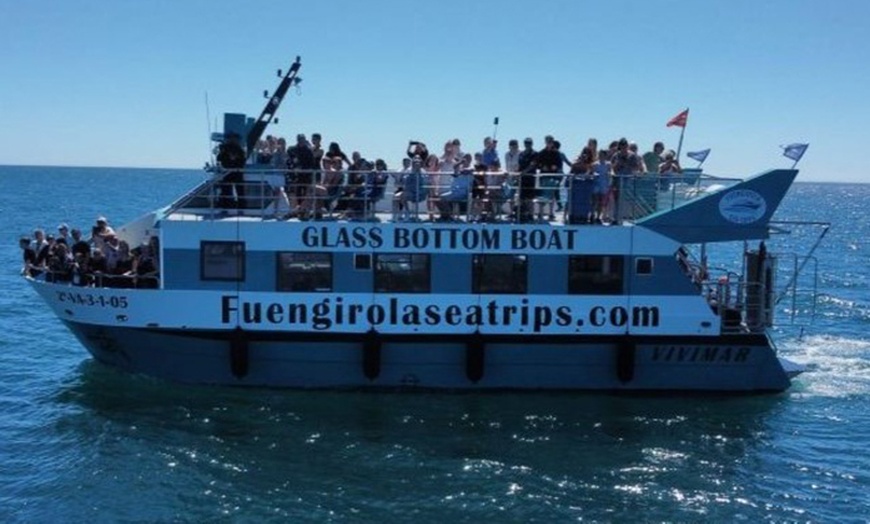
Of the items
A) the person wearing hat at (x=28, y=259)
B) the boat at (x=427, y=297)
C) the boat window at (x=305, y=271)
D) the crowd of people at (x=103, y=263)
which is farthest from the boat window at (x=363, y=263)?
the person wearing hat at (x=28, y=259)

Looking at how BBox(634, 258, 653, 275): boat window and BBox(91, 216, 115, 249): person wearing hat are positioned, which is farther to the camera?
BBox(91, 216, 115, 249): person wearing hat

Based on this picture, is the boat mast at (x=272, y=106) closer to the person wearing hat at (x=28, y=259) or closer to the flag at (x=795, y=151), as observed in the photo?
the person wearing hat at (x=28, y=259)

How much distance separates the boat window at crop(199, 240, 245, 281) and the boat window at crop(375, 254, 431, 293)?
2.76 meters

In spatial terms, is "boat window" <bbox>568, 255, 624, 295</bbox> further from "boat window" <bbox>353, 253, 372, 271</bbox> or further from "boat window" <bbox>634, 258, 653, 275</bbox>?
"boat window" <bbox>353, 253, 372, 271</bbox>

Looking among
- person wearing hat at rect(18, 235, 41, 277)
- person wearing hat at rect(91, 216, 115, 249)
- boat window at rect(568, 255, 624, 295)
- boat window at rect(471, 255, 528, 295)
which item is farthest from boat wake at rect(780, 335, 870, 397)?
person wearing hat at rect(18, 235, 41, 277)

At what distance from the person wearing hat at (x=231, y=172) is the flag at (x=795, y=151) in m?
A: 10.9

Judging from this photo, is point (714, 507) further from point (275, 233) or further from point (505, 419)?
point (275, 233)

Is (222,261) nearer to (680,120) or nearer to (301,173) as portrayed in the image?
(301,173)

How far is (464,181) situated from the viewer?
18281mm

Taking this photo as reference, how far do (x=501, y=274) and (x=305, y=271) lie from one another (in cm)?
398

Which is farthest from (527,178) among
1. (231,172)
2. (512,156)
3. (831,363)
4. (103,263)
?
(831,363)

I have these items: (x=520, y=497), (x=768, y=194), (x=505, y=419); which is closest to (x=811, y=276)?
(x=768, y=194)

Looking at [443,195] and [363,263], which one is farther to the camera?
[443,195]

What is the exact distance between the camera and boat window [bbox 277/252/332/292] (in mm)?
18312
